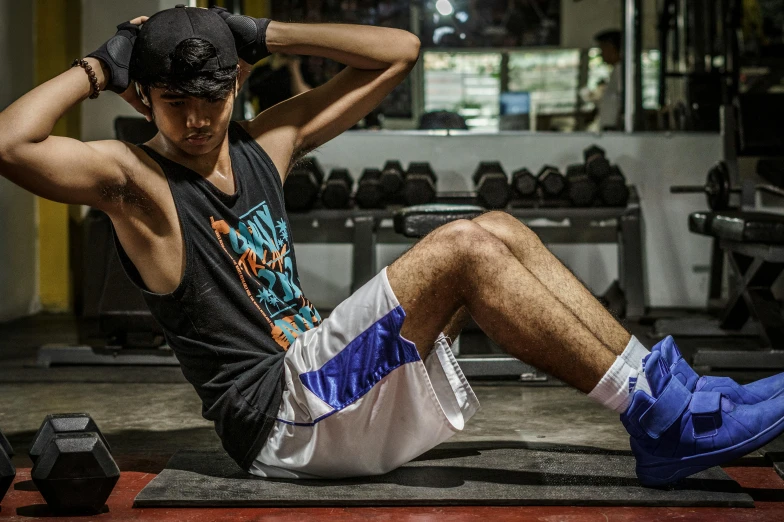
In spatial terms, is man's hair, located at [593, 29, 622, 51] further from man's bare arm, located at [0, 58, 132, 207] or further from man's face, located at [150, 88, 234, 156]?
man's bare arm, located at [0, 58, 132, 207]

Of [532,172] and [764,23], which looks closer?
[532,172]

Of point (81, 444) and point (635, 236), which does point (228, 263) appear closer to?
point (81, 444)

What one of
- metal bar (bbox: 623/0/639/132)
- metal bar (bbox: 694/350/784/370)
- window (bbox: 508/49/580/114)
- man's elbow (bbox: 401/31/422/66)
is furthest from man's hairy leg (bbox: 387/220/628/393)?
window (bbox: 508/49/580/114)

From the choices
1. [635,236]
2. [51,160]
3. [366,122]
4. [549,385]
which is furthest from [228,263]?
[366,122]

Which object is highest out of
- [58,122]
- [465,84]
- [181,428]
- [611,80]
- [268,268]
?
[465,84]

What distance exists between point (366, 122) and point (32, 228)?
2430 mm

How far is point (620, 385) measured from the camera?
5.65ft

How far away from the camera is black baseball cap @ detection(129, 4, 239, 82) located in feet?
5.99

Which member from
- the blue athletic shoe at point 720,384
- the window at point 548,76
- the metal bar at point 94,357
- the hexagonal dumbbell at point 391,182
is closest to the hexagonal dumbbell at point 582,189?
the hexagonal dumbbell at point 391,182

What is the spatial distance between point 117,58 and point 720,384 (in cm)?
139

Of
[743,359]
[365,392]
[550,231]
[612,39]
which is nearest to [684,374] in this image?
[365,392]

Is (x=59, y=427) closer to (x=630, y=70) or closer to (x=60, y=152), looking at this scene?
(x=60, y=152)

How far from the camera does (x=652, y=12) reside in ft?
29.8

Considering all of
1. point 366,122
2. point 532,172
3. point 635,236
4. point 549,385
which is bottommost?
point 549,385
